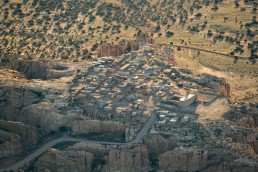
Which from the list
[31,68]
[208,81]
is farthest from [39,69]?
[208,81]

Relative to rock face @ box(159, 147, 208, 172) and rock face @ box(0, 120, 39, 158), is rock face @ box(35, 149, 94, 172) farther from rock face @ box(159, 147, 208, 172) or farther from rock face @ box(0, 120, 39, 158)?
rock face @ box(159, 147, 208, 172)

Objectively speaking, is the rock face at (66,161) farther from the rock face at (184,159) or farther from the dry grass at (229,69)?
the dry grass at (229,69)

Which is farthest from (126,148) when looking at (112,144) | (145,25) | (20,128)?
(145,25)

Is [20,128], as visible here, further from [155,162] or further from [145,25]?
[145,25]

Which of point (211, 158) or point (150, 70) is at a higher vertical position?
point (150, 70)

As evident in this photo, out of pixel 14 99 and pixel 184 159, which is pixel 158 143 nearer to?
pixel 184 159
